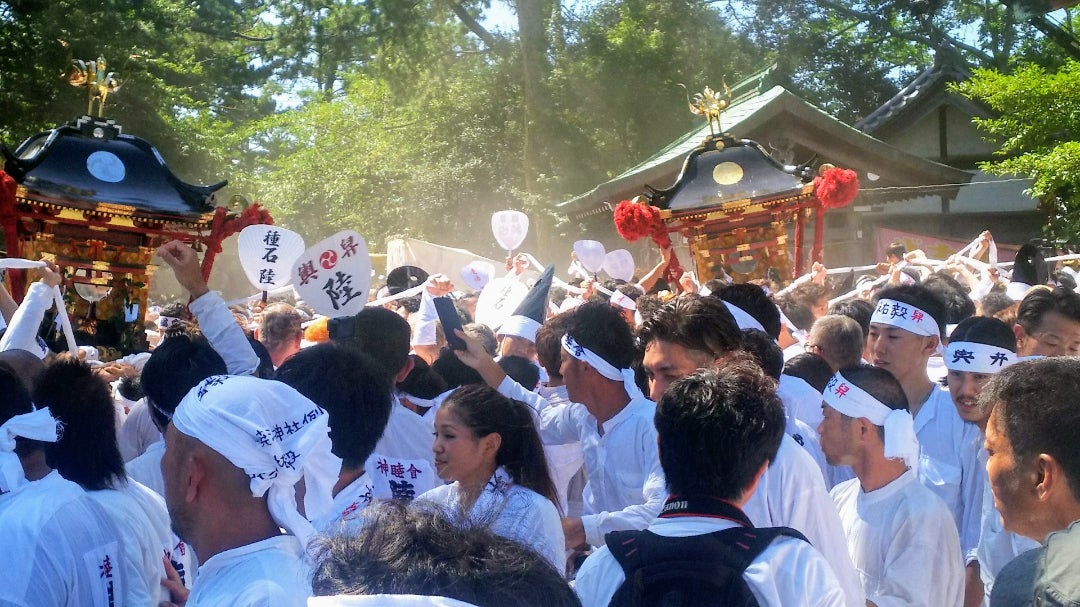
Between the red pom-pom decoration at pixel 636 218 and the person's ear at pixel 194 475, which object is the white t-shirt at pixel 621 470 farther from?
the red pom-pom decoration at pixel 636 218

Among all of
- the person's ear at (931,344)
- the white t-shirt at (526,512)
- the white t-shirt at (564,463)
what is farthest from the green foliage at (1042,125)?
the white t-shirt at (526,512)

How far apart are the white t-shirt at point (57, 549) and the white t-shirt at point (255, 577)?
0.74 m

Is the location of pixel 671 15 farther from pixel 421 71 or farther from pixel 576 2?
pixel 421 71

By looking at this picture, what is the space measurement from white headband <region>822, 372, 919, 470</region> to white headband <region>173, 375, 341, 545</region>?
161 centimetres

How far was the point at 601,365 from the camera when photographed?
3732 millimetres

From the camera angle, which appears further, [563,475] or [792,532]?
[563,475]

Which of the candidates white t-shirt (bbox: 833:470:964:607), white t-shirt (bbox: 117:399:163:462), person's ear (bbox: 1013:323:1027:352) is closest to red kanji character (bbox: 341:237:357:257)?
white t-shirt (bbox: 117:399:163:462)

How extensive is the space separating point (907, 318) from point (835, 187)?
3061 mm

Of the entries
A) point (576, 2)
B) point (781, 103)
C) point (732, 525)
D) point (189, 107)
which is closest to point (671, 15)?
point (576, 2)

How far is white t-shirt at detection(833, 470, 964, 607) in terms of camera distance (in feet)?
8.89

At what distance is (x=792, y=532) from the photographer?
2.13m

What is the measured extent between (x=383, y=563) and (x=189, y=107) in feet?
78.3

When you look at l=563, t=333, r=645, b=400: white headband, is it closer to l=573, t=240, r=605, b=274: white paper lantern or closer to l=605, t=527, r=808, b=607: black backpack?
l=605, t=527, r=808, b=607: black backpack

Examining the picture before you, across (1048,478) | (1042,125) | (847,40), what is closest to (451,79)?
(847,40)
